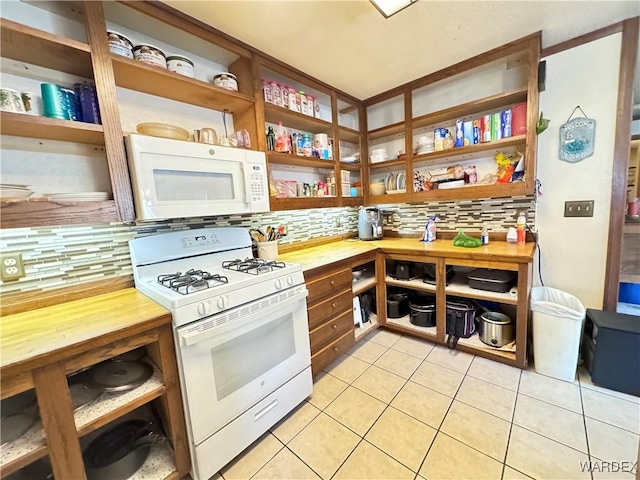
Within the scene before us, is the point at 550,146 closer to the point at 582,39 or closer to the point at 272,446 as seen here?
the point at 582,39

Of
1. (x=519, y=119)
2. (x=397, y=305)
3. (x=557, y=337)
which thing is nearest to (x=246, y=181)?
(x=397, y=305)

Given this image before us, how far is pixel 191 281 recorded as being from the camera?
47.6 inches

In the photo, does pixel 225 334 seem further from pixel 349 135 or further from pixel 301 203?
pixel 349 135

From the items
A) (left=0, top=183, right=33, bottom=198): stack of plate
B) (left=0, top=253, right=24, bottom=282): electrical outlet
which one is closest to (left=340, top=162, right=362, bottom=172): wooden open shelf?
(left=0, top=183, right=33, bottom=198): stack of plate

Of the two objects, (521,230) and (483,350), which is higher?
(521,230)

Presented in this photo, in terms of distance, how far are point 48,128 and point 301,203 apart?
4.55ft

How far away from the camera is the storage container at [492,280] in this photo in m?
1.86

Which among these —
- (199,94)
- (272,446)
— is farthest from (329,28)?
(272,446)

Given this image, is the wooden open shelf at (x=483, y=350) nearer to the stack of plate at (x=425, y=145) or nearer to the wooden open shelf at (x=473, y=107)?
the stack of plate at (x=425, y=145)

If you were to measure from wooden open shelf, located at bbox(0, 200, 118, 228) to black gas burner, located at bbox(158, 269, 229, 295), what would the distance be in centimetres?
37

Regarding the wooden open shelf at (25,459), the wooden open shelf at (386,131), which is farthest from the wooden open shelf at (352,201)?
the wooden open shelf at (25,459)

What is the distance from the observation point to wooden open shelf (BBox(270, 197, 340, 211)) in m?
1.84

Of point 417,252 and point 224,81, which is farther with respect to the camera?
point 417,252

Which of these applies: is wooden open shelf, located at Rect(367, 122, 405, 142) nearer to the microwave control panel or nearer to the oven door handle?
the microwave control panel
